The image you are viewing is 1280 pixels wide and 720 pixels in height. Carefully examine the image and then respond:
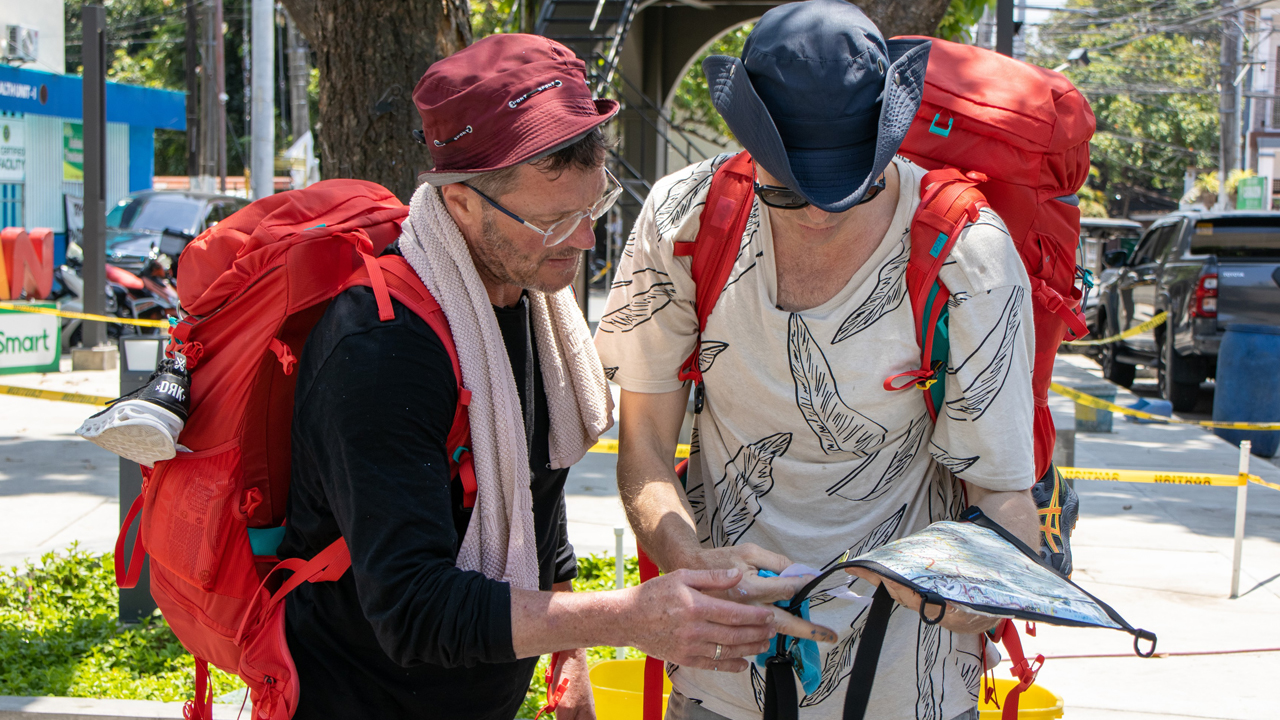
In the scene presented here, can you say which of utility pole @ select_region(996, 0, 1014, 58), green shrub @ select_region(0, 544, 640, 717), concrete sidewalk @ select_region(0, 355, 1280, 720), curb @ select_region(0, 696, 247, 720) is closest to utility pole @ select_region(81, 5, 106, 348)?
concrete sidewalk @ select_region(0, 355, 1280, 720)

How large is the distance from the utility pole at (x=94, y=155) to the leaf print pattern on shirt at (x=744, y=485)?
11.1 m

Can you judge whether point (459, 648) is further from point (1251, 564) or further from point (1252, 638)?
point (1251, 564)

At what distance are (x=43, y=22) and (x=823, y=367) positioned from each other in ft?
69.7

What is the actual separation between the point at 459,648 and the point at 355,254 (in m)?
0.68

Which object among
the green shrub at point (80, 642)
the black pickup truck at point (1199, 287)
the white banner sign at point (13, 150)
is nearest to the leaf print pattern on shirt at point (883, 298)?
the green shrub at point (80, 642)

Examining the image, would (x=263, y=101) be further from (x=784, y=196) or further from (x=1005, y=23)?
(x=784, y=196)

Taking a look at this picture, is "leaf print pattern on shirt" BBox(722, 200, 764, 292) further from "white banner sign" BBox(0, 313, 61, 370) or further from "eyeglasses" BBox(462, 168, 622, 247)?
"white banner sign" BBox(0, 313, 61, 370)

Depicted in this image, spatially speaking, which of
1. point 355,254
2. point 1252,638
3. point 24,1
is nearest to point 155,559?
point 355,254

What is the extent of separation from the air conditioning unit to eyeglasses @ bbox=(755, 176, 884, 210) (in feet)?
65.6

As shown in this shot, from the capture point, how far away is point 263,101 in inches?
619

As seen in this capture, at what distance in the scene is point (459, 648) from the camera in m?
1.59

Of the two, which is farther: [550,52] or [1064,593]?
[550,52]

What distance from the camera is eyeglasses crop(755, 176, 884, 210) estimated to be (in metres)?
1.85

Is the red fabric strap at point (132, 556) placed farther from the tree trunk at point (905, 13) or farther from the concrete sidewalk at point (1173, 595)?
the tree trunk at point (905, 13)
